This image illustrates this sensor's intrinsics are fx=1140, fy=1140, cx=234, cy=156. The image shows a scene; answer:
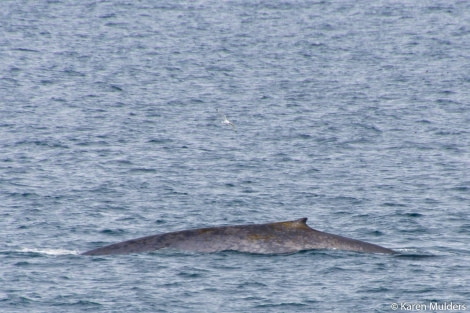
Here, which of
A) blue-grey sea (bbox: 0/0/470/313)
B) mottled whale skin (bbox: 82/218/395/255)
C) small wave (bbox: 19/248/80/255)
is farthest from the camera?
small wave (bbox: 19/248/80/255)

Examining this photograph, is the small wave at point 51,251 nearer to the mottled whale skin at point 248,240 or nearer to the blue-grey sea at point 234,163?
the blue-grey sea at point 234,163

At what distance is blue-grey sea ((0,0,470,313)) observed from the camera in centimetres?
2717

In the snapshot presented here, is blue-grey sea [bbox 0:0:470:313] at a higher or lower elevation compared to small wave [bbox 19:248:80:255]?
lower

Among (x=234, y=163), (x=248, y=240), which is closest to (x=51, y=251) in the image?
(x=248, y=240)

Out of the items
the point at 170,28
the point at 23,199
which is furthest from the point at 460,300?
the point at 170,28

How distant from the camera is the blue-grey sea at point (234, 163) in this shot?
27172 mm

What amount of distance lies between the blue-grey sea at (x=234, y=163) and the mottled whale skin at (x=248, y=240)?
0.28m

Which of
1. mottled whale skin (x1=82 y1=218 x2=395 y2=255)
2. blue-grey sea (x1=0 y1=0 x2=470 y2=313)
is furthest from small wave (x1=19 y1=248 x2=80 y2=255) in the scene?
mottled whale skin (x1=82 y1=218 x2=395 y2=255)

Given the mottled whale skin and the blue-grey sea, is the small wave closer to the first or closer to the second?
the blue-grey sea

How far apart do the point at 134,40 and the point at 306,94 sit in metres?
33.9

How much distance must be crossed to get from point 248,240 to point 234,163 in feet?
52.2

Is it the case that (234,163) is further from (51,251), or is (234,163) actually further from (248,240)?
(248,240)

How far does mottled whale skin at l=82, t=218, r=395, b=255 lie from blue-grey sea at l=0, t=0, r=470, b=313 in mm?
275

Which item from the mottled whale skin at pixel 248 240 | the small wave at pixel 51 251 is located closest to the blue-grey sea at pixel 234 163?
the small wave at pixel 51 251
